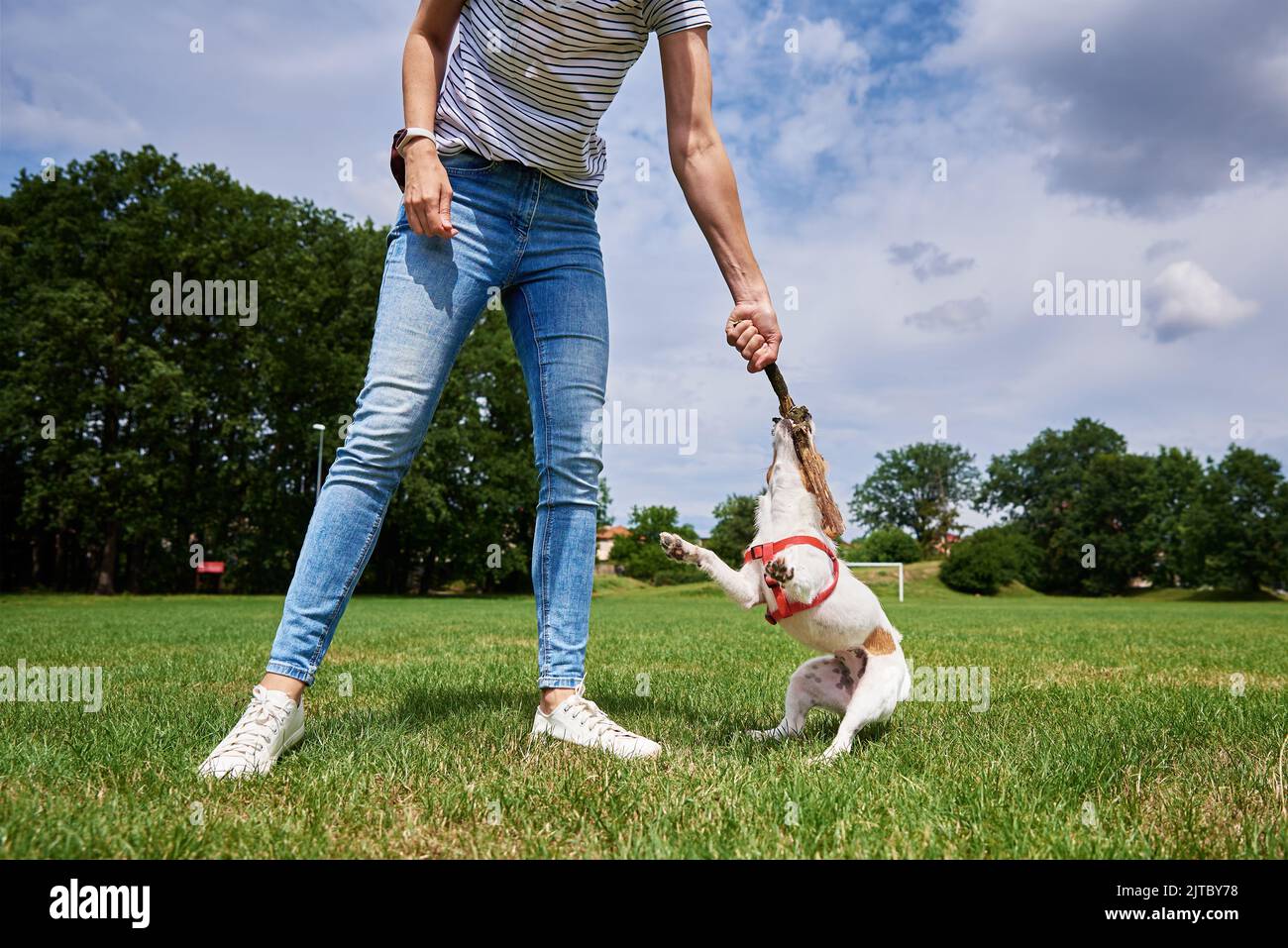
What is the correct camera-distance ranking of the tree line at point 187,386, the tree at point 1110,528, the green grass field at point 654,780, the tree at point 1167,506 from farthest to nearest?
the tree at point 1110,528
the tree at point 1167,506
the tree line at point 187,386
the green grass field at point 654,780

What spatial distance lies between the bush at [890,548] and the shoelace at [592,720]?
67978 mm

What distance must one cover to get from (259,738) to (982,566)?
178 feet

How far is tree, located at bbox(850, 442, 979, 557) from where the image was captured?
293ft

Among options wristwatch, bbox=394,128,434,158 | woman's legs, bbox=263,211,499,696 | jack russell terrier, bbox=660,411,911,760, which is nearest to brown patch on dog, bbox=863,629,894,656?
jack russell terrier, bbox=660,411,911,760

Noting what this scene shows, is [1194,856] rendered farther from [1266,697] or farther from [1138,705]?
[1266,697]

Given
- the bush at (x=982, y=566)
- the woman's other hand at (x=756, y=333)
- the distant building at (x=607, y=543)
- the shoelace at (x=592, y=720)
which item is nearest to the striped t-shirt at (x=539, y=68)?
the woman's other hand at (x=756, y=333)

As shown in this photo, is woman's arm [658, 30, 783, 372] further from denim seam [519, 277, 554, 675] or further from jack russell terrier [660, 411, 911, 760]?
denim seam [519, 277, 554, 675]

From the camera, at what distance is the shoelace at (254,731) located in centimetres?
268

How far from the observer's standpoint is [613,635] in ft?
32.6

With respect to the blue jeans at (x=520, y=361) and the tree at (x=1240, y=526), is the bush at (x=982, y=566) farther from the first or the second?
the blue jeans at (x=520, y=361)

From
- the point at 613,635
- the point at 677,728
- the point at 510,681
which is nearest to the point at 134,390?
the point at 613,635

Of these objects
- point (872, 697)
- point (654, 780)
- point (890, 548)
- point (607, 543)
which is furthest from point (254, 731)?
point (607, 543)

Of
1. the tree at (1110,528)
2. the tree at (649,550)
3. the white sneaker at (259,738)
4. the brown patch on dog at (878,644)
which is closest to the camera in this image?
the white sneaker at (259,738)
